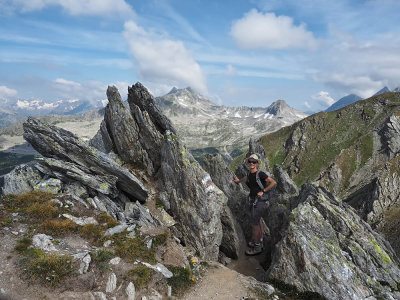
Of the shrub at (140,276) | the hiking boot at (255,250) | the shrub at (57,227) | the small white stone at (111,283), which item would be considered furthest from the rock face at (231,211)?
the shrub at (57,227)

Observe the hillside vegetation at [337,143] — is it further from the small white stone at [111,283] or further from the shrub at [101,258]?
the small white stone at [111,283]

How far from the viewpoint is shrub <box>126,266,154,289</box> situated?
671 inches

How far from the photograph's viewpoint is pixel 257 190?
24.9 metres

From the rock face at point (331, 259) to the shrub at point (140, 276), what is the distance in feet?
39.0

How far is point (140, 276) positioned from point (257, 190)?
13.6m

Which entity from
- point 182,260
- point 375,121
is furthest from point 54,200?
point 375,121

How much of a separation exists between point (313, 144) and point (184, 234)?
16800 cm

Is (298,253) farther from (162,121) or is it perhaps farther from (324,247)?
(162,121)

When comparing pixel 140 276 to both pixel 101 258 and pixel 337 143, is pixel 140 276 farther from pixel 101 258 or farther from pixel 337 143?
pixel 337 143

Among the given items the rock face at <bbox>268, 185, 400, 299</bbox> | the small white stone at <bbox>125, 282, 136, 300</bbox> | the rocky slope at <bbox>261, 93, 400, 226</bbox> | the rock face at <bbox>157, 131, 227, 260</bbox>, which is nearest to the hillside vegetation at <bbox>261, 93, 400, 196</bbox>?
the rocky slope at <bbox>261, 93, 400, 226</bbox>

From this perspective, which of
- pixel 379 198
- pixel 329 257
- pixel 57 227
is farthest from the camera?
pixel 379 198

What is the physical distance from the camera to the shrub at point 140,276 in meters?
17.0

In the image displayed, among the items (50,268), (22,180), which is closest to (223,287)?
(50,268)

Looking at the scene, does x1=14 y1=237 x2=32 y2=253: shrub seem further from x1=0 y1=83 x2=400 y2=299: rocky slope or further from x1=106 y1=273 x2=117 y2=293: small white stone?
x1=106 y1=273 x2=117 y2=293: small white stone
